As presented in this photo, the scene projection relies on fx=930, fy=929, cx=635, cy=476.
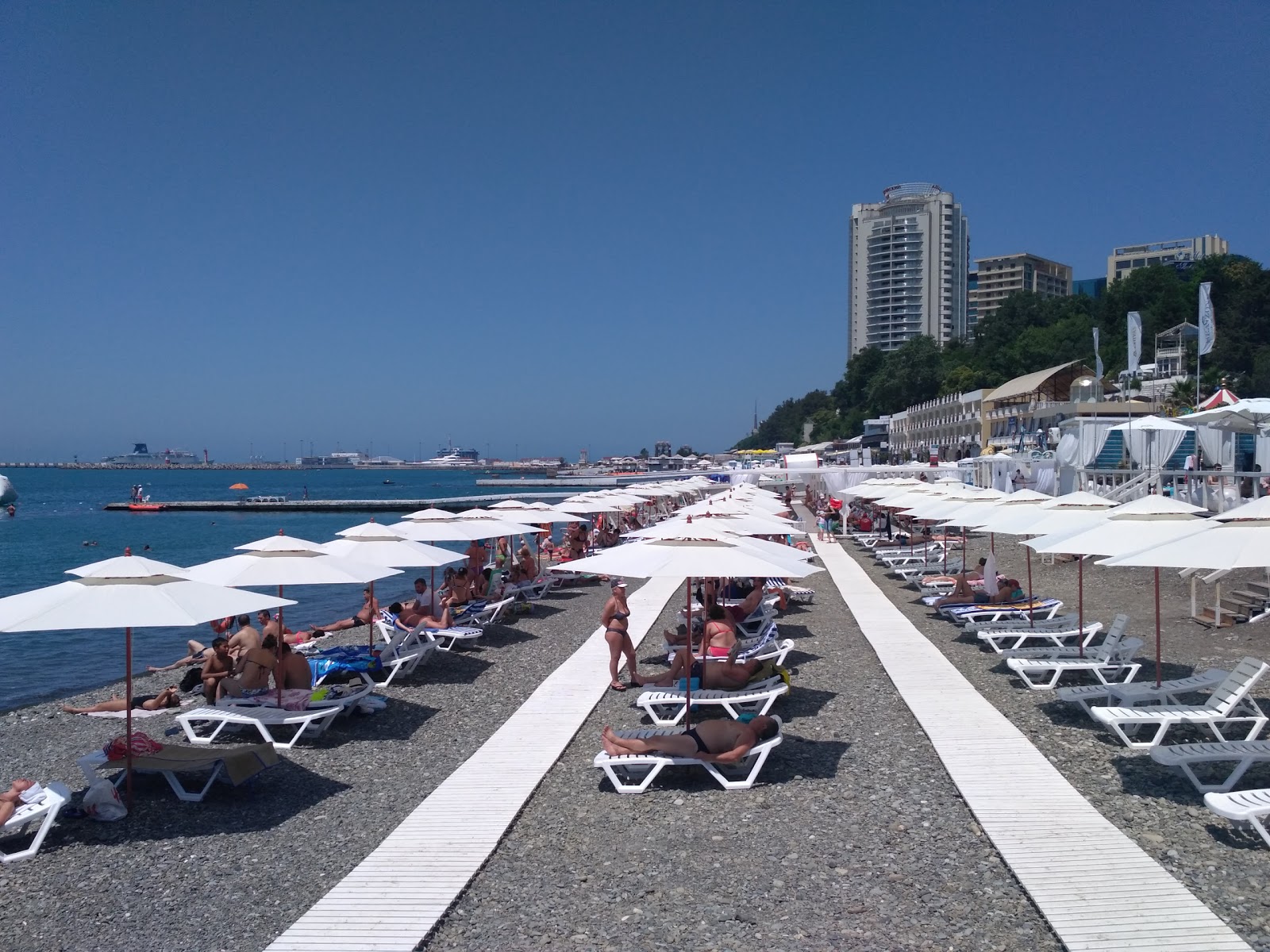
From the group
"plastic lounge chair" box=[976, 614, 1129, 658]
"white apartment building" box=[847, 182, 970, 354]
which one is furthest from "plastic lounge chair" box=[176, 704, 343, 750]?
"white apartment building" box=[847, 182, 970, 354]

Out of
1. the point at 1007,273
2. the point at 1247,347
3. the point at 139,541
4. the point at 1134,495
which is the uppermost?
the point at 1007,273

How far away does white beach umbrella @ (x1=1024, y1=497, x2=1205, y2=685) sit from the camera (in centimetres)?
775

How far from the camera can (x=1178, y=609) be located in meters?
13.6

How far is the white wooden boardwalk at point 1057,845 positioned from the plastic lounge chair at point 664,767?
1.41 metres

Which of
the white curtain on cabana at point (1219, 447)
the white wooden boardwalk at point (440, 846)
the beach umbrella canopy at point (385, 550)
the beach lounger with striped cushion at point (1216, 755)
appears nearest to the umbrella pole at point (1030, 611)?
the beach lounger with striped cushion at point (1216, 755)

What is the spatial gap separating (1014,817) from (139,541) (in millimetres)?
54043

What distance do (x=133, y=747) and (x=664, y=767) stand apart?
3936mm

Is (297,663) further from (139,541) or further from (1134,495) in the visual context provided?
(139,541)

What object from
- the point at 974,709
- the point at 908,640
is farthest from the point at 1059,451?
the point at 974,709

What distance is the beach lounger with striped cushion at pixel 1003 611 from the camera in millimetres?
12445

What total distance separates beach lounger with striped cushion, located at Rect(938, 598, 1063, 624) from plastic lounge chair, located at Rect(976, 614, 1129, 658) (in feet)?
2.13

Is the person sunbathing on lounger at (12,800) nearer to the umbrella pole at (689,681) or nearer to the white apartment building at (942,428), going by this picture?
the umbrella pole at (689,681)

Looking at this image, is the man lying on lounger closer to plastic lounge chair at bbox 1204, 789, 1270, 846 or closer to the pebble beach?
the pebble beach

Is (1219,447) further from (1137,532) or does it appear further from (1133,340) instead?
(1137,532)
